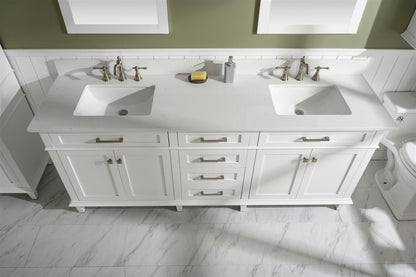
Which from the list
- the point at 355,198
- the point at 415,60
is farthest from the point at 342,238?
the point at 415,60

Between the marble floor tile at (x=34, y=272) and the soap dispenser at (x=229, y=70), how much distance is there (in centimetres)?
165

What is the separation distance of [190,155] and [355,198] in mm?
1447

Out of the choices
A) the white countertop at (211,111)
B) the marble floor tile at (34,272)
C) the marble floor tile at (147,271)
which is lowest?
the marble floor tile at (34,272)

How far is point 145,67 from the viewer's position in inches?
88.5

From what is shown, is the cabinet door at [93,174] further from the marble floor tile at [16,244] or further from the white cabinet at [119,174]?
the marble floor tile at [16,244]

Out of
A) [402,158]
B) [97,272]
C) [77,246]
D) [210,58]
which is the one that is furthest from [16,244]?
[402,158]

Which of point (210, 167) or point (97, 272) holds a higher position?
point (210, 167)

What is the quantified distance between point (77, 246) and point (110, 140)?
0.88 meters

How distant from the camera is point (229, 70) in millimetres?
2172

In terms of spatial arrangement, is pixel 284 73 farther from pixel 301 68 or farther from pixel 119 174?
pixel 119 174

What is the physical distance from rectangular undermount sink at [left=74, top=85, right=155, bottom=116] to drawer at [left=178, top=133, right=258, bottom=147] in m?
0.39

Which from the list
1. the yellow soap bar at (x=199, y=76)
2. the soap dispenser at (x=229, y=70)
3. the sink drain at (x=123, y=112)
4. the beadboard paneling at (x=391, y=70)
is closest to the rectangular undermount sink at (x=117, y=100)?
the sink drain at (x=123, y=112)

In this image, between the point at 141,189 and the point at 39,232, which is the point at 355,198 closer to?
the point at 141,189

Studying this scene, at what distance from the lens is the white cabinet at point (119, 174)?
6.87ft
